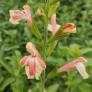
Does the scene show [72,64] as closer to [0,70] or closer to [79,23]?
[0,70]

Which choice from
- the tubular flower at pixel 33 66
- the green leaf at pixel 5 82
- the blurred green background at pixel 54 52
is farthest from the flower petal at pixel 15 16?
the green leaf at pixel 5 82

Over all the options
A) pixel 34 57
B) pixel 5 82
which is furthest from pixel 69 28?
pixel 5 82

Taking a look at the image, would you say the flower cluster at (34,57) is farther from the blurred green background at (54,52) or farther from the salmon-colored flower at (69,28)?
the blurred green background at (54,52)

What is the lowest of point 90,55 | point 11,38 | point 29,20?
point 90,55

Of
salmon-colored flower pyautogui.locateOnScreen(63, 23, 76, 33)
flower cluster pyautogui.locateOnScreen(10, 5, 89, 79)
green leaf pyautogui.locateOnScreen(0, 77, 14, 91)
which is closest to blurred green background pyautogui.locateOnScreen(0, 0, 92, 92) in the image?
green leaf pyautogui.locateOnScreen(0, 77, 14, 91)

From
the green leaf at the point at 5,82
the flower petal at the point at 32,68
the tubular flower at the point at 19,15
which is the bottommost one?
the green leaf at the point at 5,82

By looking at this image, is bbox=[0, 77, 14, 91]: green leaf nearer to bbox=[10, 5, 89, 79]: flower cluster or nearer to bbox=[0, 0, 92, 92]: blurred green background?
bbox=[0, 0, 92, 92]: blurred green background

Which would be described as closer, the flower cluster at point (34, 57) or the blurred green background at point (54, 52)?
the flower cluster at point (34, 57)

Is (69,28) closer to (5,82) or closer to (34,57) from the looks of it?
(34,57)

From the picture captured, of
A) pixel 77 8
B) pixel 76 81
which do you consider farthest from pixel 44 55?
pixel 77 8
